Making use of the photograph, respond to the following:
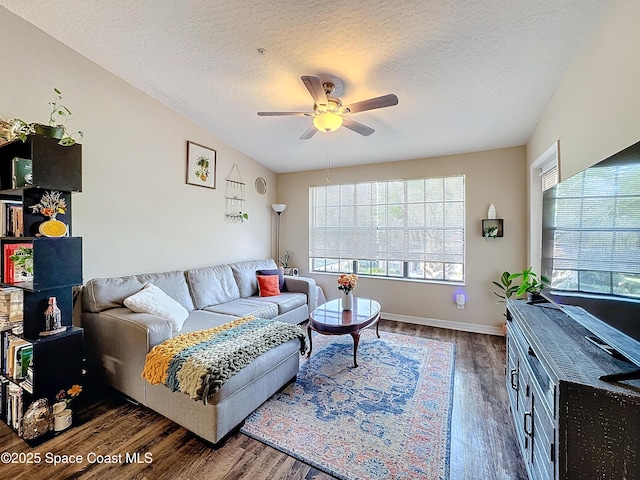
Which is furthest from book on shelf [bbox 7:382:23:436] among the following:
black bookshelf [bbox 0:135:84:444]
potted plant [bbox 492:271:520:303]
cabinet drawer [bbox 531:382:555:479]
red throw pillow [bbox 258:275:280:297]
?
potted plant [bbox 492:271:520:303]

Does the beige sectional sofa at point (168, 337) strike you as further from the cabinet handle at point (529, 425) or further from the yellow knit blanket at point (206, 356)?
the cabinet handle at point (529, 425)

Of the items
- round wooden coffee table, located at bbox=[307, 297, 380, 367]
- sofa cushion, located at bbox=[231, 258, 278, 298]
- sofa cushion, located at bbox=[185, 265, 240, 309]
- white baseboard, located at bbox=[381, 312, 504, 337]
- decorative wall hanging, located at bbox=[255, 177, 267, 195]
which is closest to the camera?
round wooden coffee table, located at bbox=[307, 297, 380, 367]

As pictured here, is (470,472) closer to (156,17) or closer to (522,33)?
(522,33)

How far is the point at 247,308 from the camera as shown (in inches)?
128

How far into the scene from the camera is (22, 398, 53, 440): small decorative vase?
1.81 meters

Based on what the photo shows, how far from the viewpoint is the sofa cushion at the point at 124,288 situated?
2.46 meters

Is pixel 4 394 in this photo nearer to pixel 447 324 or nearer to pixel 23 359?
pixel 23 359

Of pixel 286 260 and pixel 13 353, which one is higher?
pixel 286 260

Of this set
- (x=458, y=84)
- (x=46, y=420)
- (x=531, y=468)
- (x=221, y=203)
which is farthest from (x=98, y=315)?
(x=458, y=84)

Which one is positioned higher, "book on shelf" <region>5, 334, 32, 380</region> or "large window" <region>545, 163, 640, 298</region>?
"large window" <region>545, 163, 640, 298</region>

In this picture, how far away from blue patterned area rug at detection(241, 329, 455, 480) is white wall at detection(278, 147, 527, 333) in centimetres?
100

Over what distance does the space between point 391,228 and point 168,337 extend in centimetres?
324

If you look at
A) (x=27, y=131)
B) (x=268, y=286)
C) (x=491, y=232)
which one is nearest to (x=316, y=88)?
(x=27, y=131)

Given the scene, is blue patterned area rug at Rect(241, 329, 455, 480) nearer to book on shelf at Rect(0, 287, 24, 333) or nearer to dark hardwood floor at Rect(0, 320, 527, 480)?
dark hardwood floor at Rect(0, 320, 527, 480)
